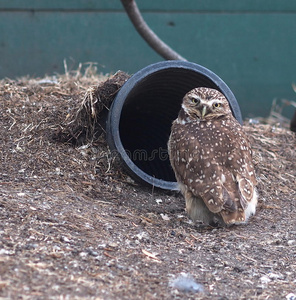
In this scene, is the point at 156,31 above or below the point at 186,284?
above

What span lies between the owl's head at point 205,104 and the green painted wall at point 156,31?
3.42m

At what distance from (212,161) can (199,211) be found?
445mm

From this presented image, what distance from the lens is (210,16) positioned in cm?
832

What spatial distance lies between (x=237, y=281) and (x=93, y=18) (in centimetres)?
565

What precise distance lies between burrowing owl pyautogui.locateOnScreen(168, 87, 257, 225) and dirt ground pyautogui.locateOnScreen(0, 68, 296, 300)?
0.62 ft

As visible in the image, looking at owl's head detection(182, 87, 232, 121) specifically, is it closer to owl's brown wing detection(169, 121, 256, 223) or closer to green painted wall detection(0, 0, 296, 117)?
owl's brown wing detection(169, 121, 256, 223)

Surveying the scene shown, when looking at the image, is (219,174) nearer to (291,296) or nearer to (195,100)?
(195,100)

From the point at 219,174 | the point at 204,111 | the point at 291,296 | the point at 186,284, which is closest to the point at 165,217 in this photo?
the point at 219,174

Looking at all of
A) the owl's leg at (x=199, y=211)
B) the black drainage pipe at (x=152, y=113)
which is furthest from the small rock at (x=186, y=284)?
the black drainage pipe at (x=152, y=113)

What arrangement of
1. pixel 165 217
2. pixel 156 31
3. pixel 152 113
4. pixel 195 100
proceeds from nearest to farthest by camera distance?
pixel 165 217, pixel 195 100, pixel 152 113, pixel 156 31

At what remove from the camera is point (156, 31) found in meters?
8.23

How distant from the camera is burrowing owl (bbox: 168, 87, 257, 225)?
174 inches

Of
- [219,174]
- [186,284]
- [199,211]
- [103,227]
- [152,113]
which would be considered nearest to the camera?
[186,284]

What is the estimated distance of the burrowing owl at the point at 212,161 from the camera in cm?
441
